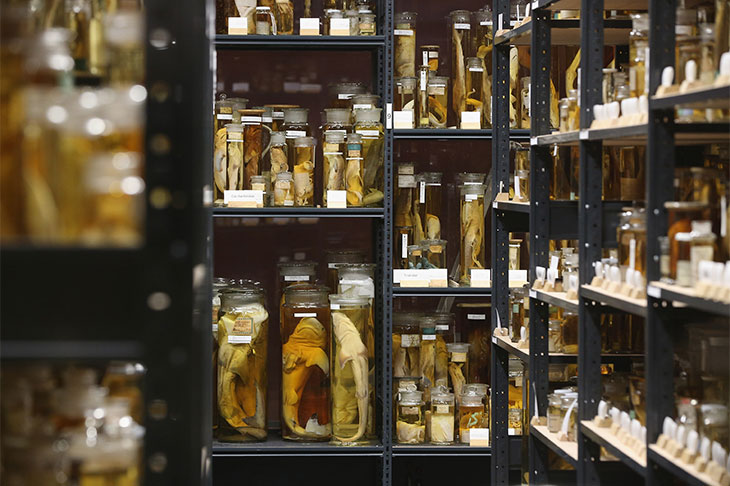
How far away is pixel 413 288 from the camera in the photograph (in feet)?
12.5

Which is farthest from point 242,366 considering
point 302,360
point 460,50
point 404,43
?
point 460,50

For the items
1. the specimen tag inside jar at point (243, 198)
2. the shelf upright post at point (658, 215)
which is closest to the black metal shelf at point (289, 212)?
the specimen tag inside jar at point (243, 198)

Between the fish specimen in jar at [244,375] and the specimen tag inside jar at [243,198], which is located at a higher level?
the specimen tag inside jar at [243,198]

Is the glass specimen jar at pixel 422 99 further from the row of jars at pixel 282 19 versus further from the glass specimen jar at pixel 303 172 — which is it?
the glass specimen jar at pixel 303 172

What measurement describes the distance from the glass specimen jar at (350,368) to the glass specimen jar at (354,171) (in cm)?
41

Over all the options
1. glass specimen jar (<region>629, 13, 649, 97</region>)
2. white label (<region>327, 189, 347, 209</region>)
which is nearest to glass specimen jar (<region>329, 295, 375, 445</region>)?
white label (<region>327, 189, 347, 209</region>)

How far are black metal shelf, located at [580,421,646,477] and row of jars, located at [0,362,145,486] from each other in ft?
5.30

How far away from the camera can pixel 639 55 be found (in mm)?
2439

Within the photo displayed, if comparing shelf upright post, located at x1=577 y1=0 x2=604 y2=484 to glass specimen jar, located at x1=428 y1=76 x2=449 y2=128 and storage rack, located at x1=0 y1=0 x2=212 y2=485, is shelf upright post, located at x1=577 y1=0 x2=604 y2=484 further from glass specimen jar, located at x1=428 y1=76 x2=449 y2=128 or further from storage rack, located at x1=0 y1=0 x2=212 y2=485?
storage rack, located at x1=0 y1=0 x2=212 y2=485

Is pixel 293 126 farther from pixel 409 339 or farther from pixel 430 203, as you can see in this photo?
pixel 409 339

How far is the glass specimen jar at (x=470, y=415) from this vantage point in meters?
3.79

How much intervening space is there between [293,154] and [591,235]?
1.50m

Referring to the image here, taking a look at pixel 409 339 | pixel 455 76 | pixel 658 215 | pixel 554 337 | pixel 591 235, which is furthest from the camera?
pixel 455 76

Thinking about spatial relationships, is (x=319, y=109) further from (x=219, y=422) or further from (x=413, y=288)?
(x=219, y=422)
